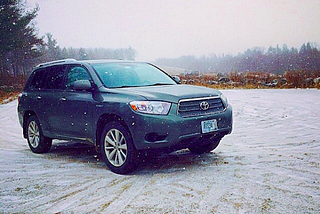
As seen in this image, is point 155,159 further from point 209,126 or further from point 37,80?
point 37,80

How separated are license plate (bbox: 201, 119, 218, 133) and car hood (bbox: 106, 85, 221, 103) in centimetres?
42

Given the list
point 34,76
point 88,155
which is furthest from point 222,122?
point 34,76

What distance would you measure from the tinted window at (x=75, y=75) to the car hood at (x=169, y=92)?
93 cm

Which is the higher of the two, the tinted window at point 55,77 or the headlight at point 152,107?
the tinted window at point 55,77

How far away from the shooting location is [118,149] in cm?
549

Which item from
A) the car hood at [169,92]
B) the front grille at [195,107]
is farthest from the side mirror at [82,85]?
the front grille at [195,107]

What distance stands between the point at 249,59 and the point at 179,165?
99.3 m

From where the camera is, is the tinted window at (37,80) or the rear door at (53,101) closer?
the rear door at (53,101)

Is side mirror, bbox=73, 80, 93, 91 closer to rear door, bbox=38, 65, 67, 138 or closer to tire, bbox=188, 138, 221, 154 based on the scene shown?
rear door, bbox=38, 65, 67, 138

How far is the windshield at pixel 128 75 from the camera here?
6.14m

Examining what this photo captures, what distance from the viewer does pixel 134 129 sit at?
205 inches

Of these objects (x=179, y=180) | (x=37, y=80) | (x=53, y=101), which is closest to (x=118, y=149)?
(x=179, y=180)

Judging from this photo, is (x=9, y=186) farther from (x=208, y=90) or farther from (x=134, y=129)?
(x=208, y=90)

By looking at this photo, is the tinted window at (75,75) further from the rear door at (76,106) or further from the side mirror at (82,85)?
the side mirror at (82,85)
